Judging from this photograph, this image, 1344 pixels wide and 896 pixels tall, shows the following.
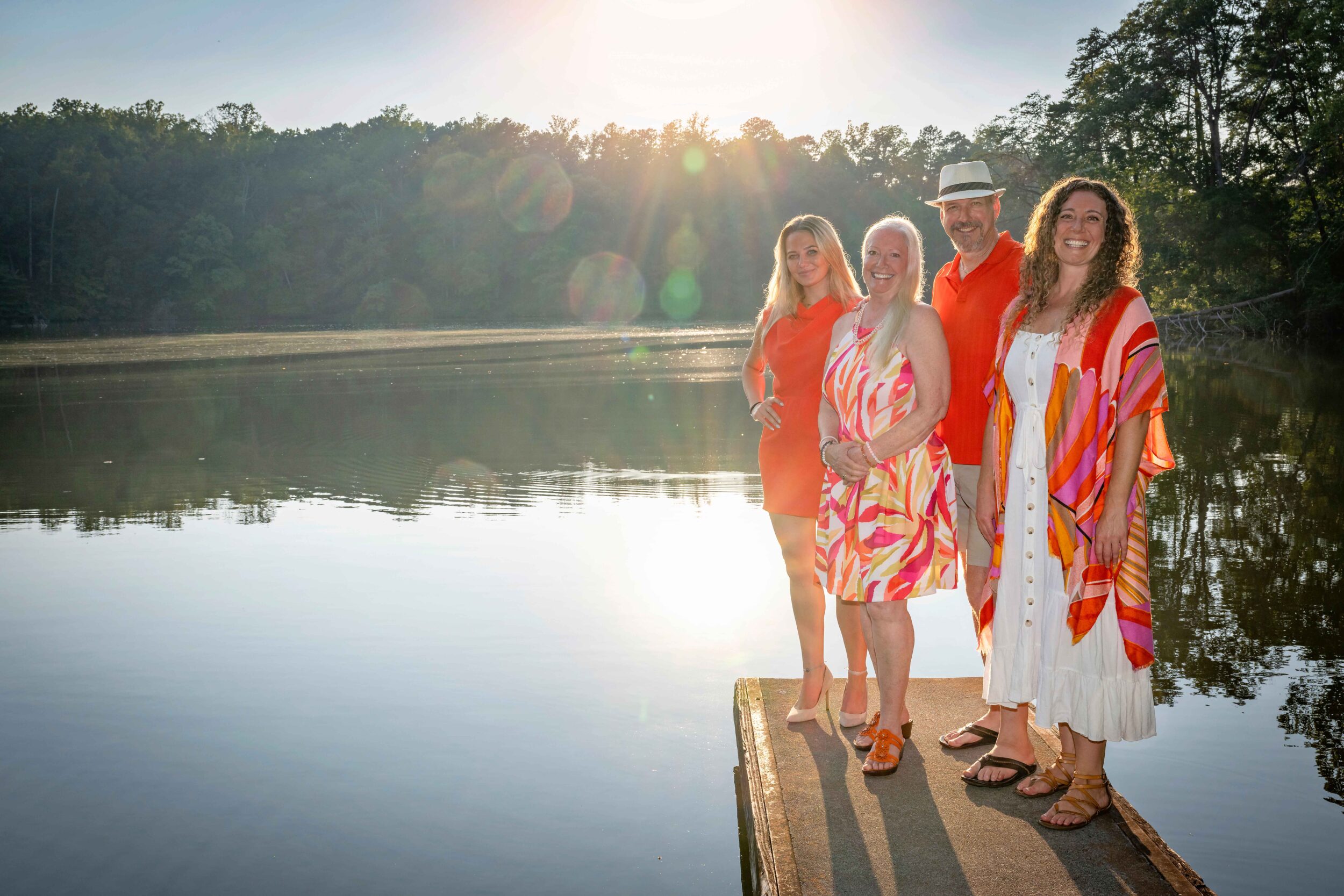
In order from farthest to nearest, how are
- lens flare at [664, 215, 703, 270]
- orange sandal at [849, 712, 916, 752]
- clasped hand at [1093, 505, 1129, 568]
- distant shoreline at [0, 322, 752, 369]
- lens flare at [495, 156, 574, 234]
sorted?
lens flare at [495, 156, 574, 234] → lens flare at [664, 215, 703, 270] → distant shoreline at [0, 322, 752, 369] → orange sandal at [849, 712, 916, 752] → clasped hand at [1093, 505, 1129, 568]

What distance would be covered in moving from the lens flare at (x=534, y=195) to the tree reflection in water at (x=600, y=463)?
55.1 m

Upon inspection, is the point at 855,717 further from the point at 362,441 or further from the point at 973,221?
the point at 362,441

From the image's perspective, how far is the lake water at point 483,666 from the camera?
12.4ft

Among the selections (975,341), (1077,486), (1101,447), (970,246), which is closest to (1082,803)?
(1077,486)

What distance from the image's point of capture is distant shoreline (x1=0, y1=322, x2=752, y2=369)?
3253cm

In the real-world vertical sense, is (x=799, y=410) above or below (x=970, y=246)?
below

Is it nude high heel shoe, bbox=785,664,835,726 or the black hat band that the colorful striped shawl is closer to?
the black hat band

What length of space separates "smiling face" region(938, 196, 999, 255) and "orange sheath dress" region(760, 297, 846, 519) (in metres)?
0.48

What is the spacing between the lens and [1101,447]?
3.26 metres

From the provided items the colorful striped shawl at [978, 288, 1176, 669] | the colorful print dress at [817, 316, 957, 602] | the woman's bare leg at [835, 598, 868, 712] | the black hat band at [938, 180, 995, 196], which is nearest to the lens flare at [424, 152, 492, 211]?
the black hat band at [938, 180, 995, 196]

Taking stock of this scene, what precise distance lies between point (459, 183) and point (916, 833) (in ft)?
258

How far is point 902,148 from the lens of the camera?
94.9 metres

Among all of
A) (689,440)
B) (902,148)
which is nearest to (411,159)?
(902,148)

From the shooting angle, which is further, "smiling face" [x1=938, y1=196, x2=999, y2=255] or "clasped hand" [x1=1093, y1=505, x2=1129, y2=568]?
"smiling face" [x1=938, y1=196, x2=999, y2=255]
